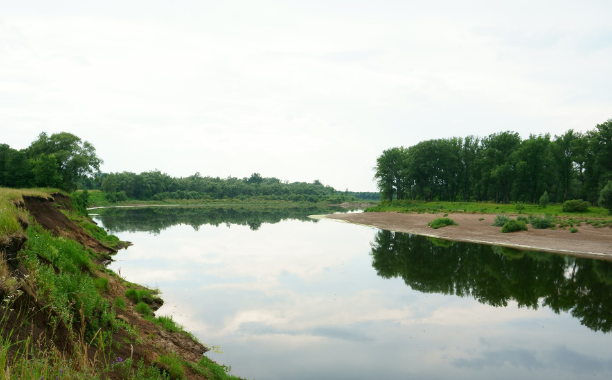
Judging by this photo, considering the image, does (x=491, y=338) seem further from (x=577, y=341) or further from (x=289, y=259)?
(x=289, y=259)

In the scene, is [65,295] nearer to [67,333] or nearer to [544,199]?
[67,333]

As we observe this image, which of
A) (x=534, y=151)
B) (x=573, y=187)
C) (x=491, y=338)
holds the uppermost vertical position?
(x=534, y=151)

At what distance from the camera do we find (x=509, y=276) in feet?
71.9

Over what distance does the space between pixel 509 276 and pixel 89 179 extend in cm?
7421

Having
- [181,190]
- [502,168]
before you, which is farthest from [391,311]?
[181,190]

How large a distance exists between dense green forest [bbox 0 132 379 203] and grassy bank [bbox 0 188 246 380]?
134ft

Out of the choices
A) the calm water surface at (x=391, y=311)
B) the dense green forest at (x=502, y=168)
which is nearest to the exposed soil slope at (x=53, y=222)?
the calm water surface at (x=391, y=311)

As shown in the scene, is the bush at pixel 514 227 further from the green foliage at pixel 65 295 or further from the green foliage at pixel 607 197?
the green foliage at pixel 65 295

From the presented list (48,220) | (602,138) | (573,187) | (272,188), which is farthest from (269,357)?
(272,188)

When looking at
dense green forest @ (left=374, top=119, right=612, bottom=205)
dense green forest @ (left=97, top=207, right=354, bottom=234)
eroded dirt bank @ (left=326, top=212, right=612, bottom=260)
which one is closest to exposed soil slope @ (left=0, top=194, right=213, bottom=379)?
eroded dirt bank @ (left=326, top=212, right=612, bottom=260)

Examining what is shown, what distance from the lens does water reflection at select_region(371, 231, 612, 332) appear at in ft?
56.4

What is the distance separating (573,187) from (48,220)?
88860 millimetres

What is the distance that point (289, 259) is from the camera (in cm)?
2770

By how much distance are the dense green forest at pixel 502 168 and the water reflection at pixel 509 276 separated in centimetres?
3846
